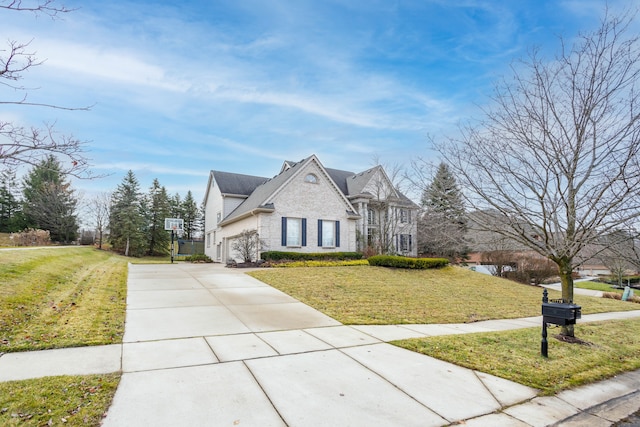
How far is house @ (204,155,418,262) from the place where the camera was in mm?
21203

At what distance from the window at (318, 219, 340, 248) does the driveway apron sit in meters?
Answer: 15.2

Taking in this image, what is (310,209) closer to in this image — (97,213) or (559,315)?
(559,315)

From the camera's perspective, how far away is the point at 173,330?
6.08m

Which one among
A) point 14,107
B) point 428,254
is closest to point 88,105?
point 14,107

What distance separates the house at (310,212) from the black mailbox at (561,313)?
1300 centimetres

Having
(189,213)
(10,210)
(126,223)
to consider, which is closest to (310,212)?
(126,223)

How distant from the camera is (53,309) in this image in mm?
6941

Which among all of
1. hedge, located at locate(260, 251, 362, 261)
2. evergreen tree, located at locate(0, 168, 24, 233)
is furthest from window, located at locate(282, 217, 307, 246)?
evergreen tree, located at locate(0, 168, 24, 233)

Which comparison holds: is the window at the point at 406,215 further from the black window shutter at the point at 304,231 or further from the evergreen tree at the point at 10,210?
the evergreen tree at the point at 10,210

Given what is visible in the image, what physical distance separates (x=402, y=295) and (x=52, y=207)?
Answer: 37.8 meters

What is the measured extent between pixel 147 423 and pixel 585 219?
740cm

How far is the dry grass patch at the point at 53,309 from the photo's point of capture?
5.16 m

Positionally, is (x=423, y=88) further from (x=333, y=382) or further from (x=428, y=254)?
(x=428, y=254)

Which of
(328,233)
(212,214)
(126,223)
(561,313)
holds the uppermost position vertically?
(212,214)
